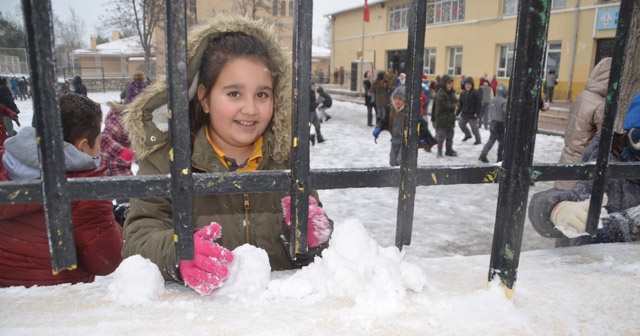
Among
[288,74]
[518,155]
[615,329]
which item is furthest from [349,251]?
[288,74]

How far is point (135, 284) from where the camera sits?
3.32 ft

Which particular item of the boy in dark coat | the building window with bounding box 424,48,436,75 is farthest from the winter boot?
the building window with bounding box 424,48,436,75

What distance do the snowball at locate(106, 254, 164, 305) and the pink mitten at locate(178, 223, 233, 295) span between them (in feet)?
0.25

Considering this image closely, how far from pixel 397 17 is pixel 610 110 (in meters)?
30.9

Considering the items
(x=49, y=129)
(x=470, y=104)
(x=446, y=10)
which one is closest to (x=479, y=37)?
(x=446, y=10)

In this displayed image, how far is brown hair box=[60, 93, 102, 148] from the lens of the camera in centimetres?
250

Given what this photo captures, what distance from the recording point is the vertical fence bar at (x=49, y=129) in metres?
0.76

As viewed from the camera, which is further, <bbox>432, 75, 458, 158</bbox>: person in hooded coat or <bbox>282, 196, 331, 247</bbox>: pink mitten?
<bbox>432, 75, 458, 158</bbox>: person in hooded coat

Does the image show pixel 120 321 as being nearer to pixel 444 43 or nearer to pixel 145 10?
pixel 145 10

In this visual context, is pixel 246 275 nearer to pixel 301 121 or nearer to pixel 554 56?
pixel 301 121

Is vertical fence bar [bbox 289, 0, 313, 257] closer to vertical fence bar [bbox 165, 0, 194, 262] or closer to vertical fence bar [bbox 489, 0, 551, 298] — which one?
vertical fence bar [bbox 165, 0, 194, 262]

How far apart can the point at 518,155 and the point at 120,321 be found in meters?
0.98

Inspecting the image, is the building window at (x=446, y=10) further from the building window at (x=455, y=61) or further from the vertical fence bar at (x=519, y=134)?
the vertical fence bar at (x=519, y=134)

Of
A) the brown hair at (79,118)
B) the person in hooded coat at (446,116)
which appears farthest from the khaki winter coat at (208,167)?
the person in hooded coat at (446,116)
